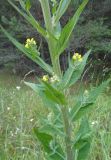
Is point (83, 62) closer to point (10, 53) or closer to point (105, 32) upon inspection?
point (105, 32)

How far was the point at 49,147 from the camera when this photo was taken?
7.25 ft

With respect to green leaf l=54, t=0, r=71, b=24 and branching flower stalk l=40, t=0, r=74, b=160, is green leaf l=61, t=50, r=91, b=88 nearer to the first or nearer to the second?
branching flower stalk l=40, t=0, r=74, b=160

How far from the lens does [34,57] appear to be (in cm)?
213

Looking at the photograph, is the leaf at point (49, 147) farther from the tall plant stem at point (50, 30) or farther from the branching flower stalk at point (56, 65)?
the tall plant stem at point (50, 30)

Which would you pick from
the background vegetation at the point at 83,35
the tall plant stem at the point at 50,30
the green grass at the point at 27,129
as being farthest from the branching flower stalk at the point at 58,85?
the background vegetation at the point at 83,35

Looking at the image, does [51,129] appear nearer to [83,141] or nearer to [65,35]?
[83,141]

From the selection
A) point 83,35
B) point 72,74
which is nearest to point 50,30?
point 72,74

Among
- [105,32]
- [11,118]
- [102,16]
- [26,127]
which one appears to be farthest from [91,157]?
[102,16]

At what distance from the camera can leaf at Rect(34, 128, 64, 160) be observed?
85.3 inches

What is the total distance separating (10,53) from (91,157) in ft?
49.5

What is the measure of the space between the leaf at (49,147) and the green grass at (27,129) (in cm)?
31

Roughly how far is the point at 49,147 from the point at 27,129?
82.9 inches

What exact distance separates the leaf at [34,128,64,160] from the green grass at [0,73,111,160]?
0.31 metres

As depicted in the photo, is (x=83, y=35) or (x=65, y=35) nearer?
(x=65, y=35)
